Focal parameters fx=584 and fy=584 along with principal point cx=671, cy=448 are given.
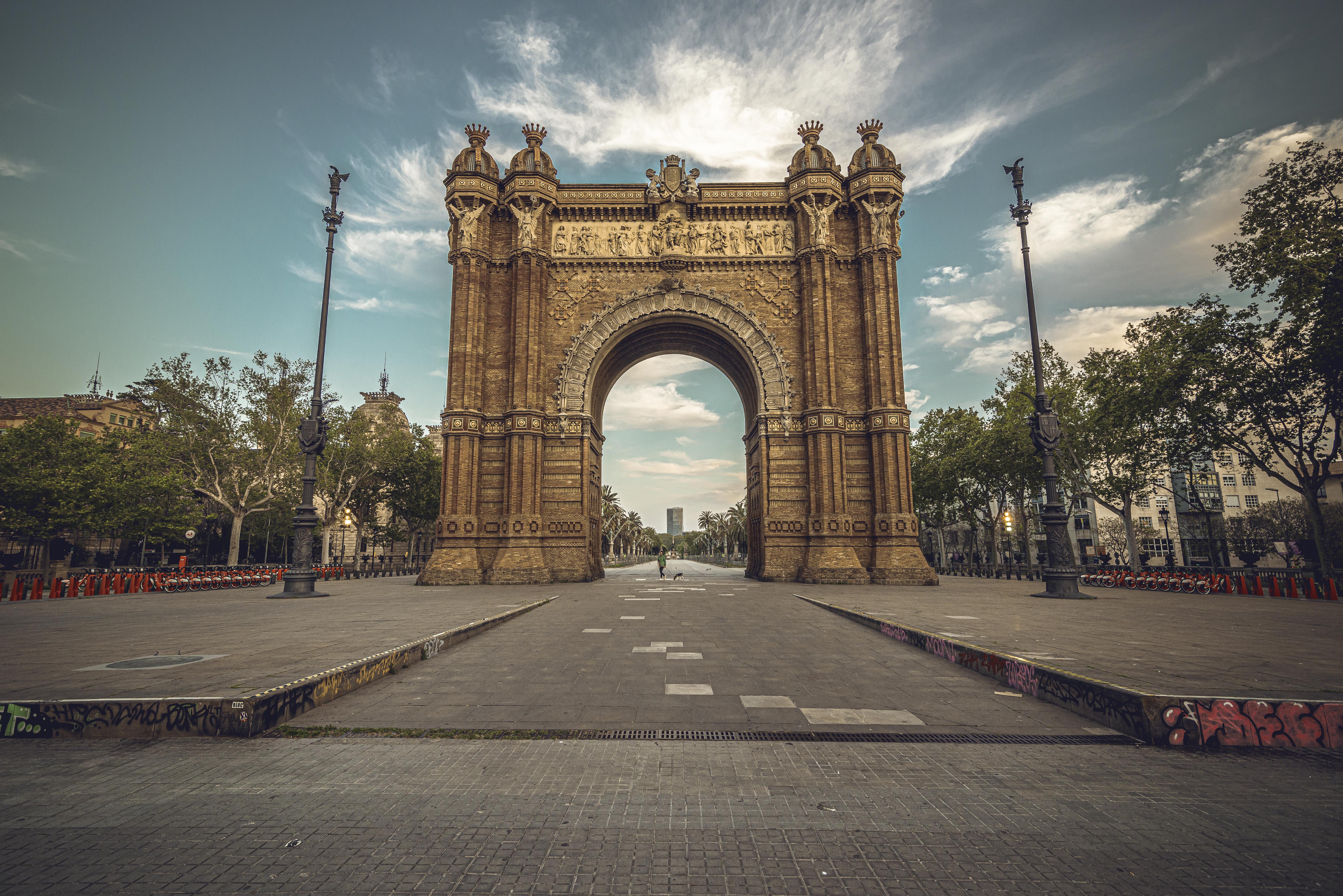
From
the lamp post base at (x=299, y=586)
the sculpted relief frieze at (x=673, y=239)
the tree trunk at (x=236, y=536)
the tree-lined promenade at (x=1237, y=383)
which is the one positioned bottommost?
the lamp post base at (x=299, y=586)

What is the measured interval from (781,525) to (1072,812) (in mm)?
25284

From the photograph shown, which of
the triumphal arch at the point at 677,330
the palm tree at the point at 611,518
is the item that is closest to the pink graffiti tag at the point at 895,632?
the triumphal arch at the point at 677,330

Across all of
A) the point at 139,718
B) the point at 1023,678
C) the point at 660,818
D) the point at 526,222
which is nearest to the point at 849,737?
the point at 660,818

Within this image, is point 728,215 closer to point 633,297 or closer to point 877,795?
point 633,297

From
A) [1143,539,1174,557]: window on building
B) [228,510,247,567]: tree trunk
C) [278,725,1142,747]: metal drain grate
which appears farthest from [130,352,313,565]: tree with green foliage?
[1143,539,1174,557]: window on building

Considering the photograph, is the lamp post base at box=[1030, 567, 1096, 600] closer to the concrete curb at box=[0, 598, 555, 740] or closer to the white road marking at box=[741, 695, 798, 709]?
the white road marking at box=[741, 695, 798, 709]

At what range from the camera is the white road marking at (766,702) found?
6.09m

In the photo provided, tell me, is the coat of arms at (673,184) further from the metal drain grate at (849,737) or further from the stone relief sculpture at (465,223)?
the metal drain grate at (849,737)

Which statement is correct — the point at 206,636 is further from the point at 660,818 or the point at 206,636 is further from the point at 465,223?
the point at 465,223

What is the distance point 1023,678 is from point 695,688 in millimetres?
3853

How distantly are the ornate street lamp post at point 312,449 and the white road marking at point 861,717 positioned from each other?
64.5 feet

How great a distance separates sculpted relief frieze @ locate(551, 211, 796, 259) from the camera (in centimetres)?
3088

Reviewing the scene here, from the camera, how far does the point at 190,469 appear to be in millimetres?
36312

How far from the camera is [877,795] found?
3.91 meters
